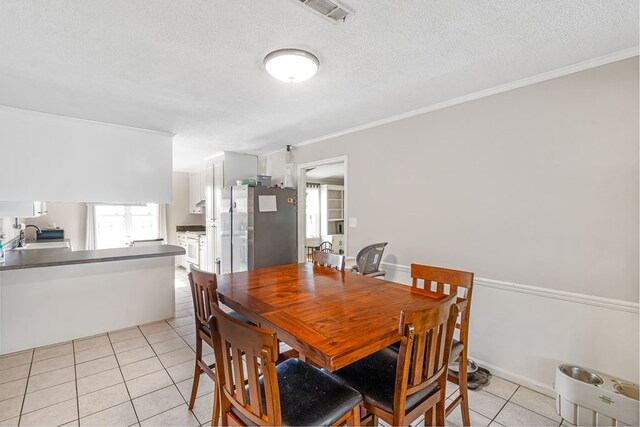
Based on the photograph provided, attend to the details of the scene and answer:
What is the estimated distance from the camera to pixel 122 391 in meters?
2.13

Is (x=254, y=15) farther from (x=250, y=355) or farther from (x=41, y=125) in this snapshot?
(x=41, y=125)

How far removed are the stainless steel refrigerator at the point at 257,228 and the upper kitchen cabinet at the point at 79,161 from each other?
1.03 m

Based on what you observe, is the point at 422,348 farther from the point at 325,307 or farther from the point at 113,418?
the point at 113,418

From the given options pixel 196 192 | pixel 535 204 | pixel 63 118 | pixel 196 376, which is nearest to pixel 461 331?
pixel 535 204

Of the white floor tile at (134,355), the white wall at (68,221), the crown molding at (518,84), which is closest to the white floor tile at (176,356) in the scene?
the white floor tile at (134,355)

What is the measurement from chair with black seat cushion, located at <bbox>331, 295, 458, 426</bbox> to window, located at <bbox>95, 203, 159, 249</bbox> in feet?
18.9

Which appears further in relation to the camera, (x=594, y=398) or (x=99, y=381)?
(x=99, y=381)

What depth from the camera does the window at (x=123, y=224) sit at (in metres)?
5.97

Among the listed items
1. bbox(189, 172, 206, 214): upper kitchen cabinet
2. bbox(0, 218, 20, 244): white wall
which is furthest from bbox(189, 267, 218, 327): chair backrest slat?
bbox(189, 172, 206, 214): upper kitchen cabinet

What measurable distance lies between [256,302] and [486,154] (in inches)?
86.3

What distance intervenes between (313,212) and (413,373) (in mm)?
6099

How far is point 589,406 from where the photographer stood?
1.74 m

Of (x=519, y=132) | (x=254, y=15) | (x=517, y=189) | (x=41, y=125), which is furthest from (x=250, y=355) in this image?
(x=41, y=125)

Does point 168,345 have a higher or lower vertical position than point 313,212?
lower
